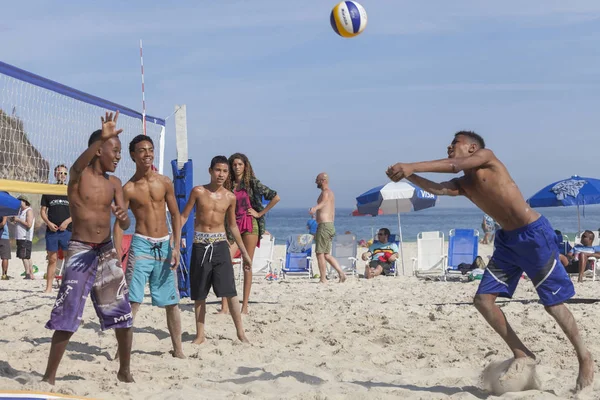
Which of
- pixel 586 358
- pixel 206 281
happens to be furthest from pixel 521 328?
pixel 206 281

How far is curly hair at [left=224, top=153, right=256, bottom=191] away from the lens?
7.27 m

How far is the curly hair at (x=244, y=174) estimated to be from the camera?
7267mm

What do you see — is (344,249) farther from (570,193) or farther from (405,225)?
(405,225)

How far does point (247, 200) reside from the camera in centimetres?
728

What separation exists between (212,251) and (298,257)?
7.01 m

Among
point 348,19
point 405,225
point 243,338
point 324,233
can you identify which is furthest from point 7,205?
point 405,225

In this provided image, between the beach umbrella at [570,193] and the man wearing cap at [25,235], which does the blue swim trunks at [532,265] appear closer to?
the beach umbrella at [570,193]

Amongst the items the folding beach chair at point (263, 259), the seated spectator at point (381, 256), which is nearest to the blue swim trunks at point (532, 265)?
the seated spectator at point (381, 256)

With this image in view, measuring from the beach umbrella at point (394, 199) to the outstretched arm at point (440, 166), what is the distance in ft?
31.2

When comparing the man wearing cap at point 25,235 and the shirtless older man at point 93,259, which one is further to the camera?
the man wearing cap at point 25,235

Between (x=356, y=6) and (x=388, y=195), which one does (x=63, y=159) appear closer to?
(x=356, y=6)

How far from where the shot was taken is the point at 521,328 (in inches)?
251

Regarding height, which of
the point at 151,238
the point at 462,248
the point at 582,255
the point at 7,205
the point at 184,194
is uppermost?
the point at 184,194

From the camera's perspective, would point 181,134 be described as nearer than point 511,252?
No
